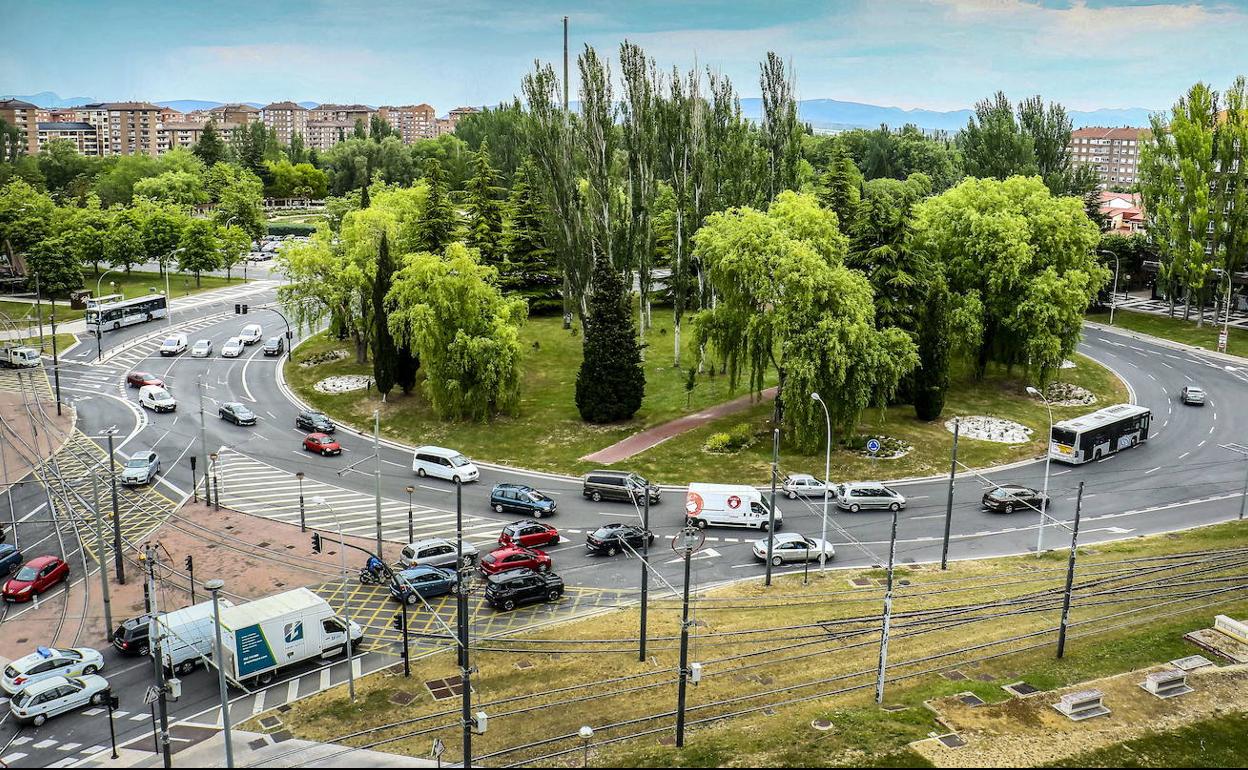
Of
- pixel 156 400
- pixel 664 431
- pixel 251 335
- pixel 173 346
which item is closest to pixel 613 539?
pixel 664 431

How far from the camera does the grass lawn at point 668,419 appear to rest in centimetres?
6081

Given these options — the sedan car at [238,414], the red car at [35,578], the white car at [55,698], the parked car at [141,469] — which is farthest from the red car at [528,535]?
the sedan car at [238,414]

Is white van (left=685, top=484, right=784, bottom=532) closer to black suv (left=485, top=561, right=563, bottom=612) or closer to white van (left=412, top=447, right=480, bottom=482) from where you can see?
black suv (left=485, top=561, right=563, bottom=612)

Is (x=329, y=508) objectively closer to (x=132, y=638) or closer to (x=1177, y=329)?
(x=132, y=638)

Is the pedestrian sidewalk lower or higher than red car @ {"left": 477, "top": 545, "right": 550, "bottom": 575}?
higher

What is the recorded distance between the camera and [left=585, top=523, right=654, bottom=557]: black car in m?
48.8

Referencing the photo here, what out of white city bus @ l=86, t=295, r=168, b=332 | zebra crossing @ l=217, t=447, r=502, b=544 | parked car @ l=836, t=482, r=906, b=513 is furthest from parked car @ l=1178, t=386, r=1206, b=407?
white city bus @ l=86, t=295, r=168, b=332

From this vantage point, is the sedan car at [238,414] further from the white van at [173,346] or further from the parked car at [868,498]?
the parked car at [868,498]

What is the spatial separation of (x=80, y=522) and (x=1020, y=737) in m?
45.1

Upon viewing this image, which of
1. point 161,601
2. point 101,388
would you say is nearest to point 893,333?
point 161,601

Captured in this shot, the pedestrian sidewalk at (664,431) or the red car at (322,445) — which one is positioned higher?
the pedestrian sidewalk at (664,431)

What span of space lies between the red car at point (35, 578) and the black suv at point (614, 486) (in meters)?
26.0

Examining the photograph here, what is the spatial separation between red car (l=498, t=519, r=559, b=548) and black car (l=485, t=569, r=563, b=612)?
15.6ft

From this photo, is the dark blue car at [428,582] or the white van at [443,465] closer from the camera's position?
the dark blue car at [428,582]
